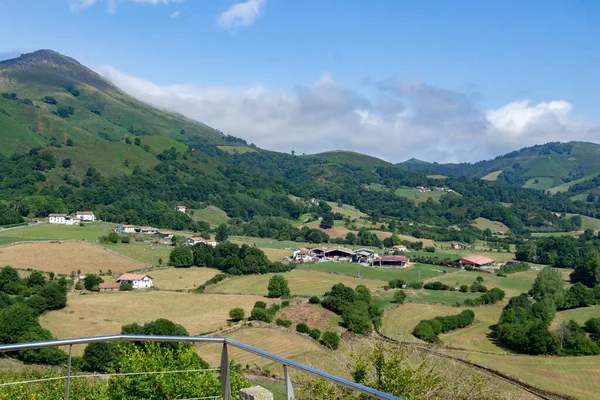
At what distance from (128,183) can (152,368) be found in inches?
4722

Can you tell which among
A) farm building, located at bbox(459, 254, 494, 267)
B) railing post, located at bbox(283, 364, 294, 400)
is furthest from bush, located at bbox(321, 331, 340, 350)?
farm building, located at bbox(459, 254, 494, 267)

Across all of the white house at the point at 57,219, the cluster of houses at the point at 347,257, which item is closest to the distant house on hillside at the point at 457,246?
the cluster of houses at the point at 347,257

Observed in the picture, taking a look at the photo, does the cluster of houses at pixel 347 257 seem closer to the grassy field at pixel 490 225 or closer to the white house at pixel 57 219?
the white house at pixel 57 219

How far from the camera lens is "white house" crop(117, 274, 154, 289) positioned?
59.6m

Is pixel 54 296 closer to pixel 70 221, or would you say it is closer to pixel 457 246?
pixel 70 221

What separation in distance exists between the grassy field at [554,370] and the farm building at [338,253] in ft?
165

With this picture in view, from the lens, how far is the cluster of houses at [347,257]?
83062mm

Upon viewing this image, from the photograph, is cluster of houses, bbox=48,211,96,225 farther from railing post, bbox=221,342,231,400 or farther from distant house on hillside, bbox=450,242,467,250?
railing post, bbox=221,342,231,400

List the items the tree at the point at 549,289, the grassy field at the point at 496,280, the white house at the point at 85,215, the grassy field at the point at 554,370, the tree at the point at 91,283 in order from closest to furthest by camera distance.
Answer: the grassy field at the point at 554,370 → the tree at the point at 549,289 → the tree at the point at 91,283 → the grassy field at the point at 496,280 → the white house at the point at 85,215

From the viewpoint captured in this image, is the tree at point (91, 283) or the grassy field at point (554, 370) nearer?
the grassy field at point (554, 370)

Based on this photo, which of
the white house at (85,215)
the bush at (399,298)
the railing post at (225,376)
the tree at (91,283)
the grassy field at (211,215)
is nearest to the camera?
the railing post at (225,376)

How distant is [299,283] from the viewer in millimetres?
65500

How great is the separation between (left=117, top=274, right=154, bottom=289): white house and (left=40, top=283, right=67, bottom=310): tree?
12938 mm

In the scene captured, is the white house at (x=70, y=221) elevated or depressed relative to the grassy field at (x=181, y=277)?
elevated
